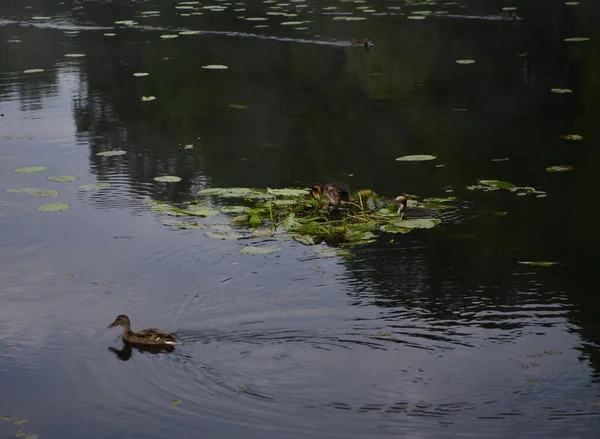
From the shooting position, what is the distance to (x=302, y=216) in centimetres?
712

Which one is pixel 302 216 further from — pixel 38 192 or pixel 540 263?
pixel 38 192

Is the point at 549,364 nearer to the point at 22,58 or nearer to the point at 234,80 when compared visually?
the point at 234,80

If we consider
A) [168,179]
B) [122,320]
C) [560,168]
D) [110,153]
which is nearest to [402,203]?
[560,168]

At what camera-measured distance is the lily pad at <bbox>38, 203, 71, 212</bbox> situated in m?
7.61

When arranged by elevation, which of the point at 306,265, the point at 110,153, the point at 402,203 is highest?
the point at 402,203

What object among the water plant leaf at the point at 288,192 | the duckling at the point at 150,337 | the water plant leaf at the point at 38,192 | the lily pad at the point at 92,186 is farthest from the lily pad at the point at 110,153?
the duckling at the point at 150,337

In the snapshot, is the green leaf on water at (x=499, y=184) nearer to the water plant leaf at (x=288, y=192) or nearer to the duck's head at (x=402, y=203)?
the duck's head at (x=402, y=203)

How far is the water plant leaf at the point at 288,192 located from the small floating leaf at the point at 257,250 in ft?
3.35

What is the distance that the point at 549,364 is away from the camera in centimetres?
479

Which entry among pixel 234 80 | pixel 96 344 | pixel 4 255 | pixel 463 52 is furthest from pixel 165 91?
pixel 96 344

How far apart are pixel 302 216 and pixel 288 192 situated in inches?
19.9

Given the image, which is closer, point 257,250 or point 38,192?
point 257,250

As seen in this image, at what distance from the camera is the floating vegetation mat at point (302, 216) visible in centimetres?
682

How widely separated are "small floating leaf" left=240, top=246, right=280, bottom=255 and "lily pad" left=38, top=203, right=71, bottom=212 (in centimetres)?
182
